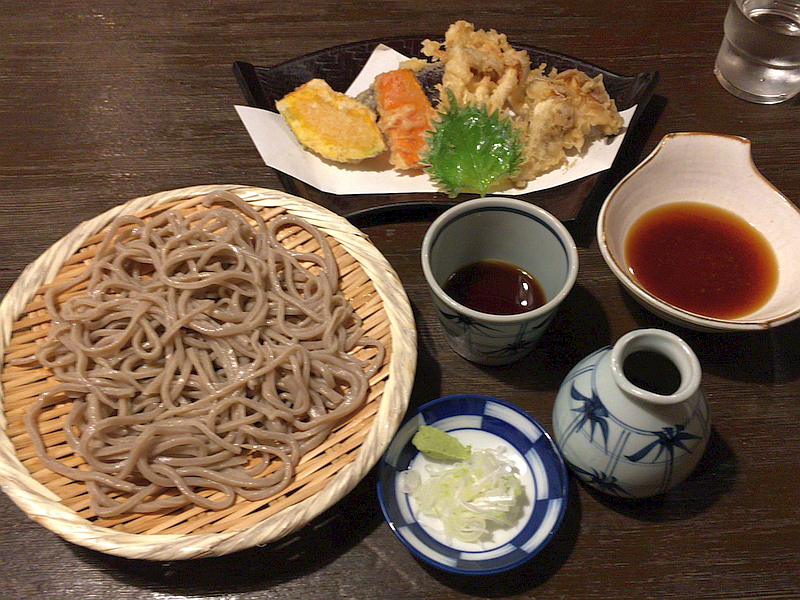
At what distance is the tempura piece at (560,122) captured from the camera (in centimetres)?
203

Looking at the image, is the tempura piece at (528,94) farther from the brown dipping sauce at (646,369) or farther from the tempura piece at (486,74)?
the brown dipping sauce at (646,369)

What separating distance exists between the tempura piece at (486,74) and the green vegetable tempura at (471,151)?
12 centimetres

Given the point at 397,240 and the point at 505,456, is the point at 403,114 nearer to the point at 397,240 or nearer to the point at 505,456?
the point at 397,240

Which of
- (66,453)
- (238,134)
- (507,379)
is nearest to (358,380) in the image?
(507,379)

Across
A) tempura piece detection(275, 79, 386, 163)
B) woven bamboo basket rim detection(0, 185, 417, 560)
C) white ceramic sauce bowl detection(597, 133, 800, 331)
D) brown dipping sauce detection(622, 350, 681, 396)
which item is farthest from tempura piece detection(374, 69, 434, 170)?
brown dipping sauce detection(622, 350, 681, 396)

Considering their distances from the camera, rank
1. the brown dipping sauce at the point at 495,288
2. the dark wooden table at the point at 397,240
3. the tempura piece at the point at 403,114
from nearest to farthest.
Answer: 1. the dark wooden table at the point at 397,240
2. the brown dipping sauce at the point at 495,288
3. the tempura piece at the point at 403,114

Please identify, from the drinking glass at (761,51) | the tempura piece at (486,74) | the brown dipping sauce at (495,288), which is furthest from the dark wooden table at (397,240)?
the tempura piece at (486,74)

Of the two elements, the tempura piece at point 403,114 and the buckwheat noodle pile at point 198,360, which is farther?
the tempura piece at point 403,114

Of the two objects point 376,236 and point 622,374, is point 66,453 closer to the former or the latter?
point 376,236

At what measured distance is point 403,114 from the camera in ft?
7.03

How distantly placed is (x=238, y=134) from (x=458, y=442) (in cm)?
150

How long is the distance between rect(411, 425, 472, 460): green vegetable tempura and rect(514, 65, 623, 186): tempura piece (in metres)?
1.01

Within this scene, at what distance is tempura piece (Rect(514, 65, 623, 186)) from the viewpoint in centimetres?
203

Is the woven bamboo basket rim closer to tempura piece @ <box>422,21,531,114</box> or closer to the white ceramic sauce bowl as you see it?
the white ceramic sauce bowl
